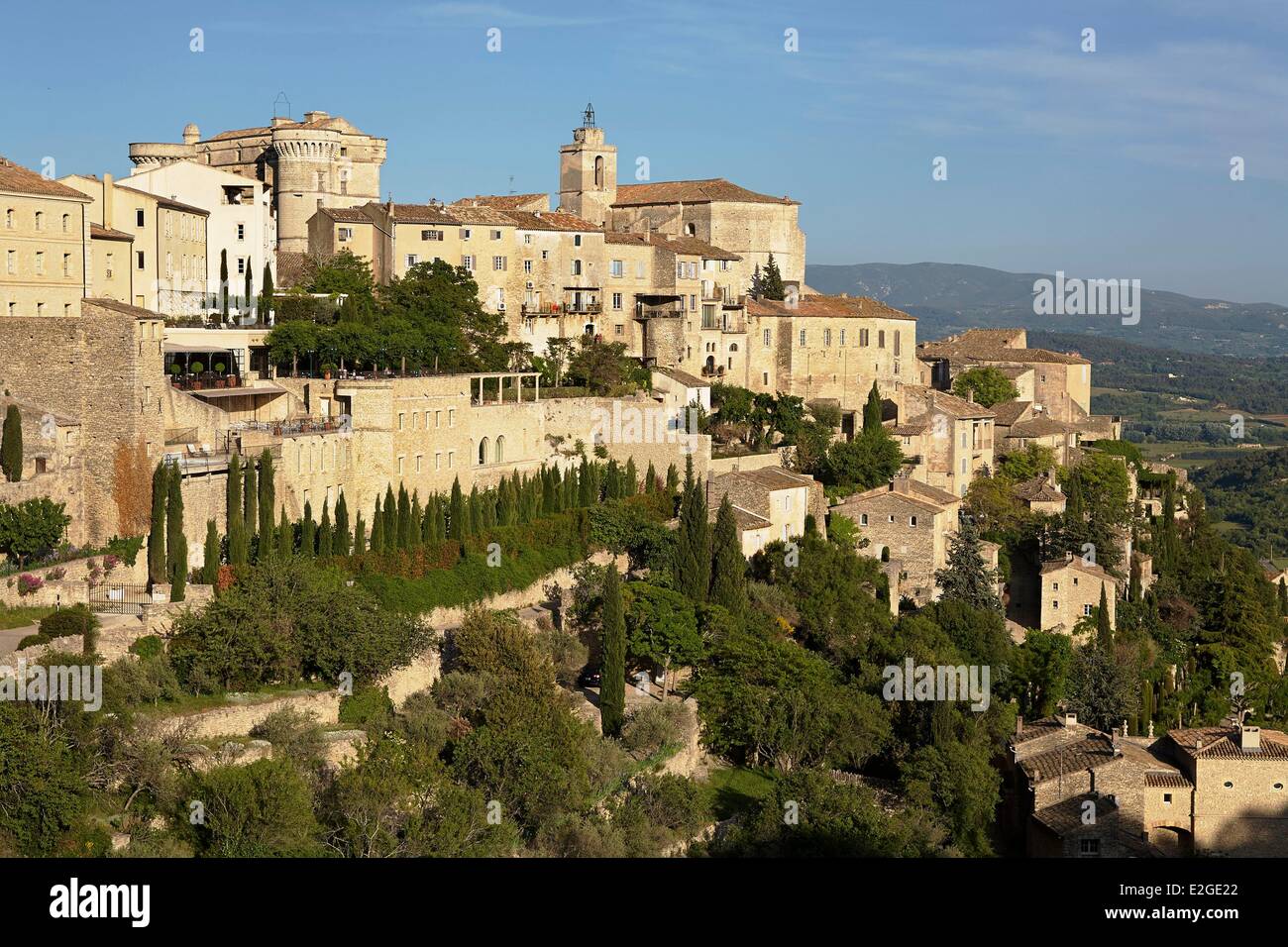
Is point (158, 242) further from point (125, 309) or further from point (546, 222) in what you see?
point (546, 222)

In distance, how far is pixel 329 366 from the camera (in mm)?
39125

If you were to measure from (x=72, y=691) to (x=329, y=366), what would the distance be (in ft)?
56.0

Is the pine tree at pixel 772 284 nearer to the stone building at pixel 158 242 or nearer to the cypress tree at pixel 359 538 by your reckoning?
the stone building at pixel 158 242

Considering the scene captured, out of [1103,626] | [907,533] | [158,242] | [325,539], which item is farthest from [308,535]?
[1103,626]

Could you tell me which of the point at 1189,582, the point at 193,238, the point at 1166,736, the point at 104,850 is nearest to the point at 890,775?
the point at 1166,736

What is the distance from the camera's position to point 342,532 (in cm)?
3228

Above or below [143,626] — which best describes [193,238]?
above

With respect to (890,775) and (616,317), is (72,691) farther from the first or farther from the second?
(616,317)

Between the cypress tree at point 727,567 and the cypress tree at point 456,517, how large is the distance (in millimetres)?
5818

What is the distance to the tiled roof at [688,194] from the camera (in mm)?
58844

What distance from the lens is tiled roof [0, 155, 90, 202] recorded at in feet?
111

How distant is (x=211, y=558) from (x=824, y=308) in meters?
30.8

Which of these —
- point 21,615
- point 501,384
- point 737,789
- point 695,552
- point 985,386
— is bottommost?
point 737,789
